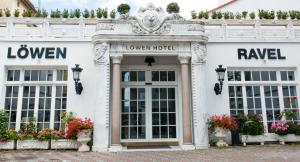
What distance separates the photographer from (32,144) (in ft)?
28.0

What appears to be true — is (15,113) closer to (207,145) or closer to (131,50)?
(131,50)

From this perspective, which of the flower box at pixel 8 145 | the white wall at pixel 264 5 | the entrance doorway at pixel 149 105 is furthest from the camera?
the white wall at pixel 264 5

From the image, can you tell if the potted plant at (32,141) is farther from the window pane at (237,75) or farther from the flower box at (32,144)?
the window pane at (237,75)

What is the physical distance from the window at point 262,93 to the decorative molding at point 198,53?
59.6 inches

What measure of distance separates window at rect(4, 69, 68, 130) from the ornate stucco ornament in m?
3.10

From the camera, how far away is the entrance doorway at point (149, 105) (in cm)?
955

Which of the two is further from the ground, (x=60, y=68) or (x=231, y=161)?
(x=60, y=68)

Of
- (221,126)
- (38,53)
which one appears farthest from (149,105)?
(38,53)

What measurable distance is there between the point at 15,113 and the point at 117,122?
144 inches

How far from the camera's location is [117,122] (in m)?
8.41

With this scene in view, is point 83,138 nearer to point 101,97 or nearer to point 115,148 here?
point 115,148

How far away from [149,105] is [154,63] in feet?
4.99

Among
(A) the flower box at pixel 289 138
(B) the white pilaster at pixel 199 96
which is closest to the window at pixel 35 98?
(B) the white pilaster at pixel 199 96

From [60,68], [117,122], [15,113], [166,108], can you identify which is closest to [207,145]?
[166,108]
